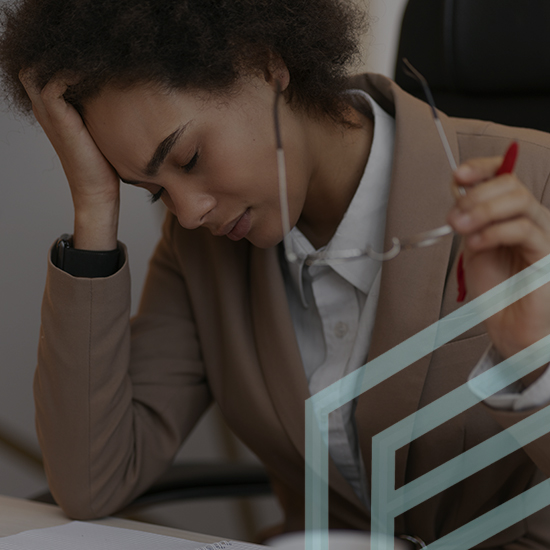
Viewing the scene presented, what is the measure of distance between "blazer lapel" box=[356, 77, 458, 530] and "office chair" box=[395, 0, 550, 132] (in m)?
0.19

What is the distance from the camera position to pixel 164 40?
544mm

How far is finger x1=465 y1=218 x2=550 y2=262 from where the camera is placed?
14.0 inches

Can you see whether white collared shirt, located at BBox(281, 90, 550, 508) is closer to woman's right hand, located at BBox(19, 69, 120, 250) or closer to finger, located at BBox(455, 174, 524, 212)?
woman's right hand, located at BBox(19, 69, 120, 250)

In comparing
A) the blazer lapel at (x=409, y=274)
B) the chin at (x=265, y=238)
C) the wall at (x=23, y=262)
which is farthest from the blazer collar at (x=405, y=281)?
the wall at (x=23, y=262)

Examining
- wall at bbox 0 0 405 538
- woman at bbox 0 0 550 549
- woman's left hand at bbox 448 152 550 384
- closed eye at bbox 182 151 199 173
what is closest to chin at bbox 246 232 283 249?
woman at bbox 0 0 550 549

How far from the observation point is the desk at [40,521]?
0.58 metres

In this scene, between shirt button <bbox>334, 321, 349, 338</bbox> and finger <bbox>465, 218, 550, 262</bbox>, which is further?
shirt button <bbox>334, 321, 349, 338</bbox>

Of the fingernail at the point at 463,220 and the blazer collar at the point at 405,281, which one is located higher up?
the fingernail at the point at 463,220

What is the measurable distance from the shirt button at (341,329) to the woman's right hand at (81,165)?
11.2 inches

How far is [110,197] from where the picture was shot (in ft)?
2.34

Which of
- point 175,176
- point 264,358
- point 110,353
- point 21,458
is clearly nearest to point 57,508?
point 110,353

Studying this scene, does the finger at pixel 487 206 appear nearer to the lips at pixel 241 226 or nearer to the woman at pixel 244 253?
the woman at pixel 244 253

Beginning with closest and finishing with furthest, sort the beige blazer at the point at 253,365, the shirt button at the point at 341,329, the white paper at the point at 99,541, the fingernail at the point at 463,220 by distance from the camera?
the fingernail at the point at 463,220 → the white paper at the point at 99,541 → the beige blazer at the point at 253,365 → the shirt button at the point at 341,329

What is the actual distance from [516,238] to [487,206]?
0.04 meters
